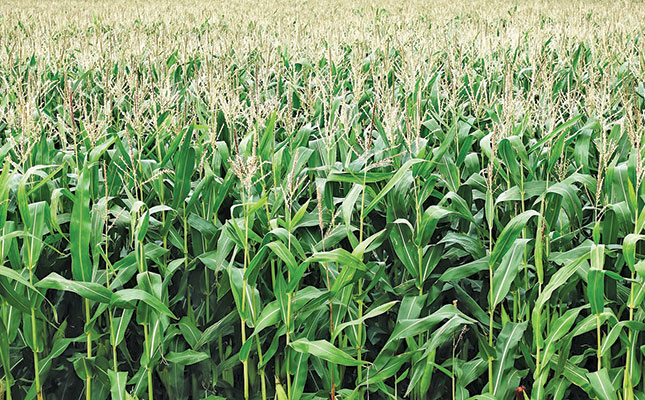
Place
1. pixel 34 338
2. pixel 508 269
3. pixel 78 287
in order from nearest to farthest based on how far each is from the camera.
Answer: pixel 78 287 < pixel 508 269 < pixel 34 338

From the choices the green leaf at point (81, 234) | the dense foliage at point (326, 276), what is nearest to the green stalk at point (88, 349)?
the dense foliage at point (326, 276)

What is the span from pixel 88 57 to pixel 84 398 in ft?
12.9

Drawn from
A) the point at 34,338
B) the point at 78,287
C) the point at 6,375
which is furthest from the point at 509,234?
the point at 6,375

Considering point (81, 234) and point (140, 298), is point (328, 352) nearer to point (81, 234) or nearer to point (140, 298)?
point (140, 298)

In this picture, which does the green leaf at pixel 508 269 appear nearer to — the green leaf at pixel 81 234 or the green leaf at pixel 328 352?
the green leaf at pixel 328 352

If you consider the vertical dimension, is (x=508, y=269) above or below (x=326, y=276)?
above

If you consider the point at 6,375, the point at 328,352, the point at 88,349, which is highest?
the point at 328,352

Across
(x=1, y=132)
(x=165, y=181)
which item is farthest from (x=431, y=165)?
(x=1, y=132)

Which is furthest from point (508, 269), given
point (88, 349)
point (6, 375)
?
point (6, 375)

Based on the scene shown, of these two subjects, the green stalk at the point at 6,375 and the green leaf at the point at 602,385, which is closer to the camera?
the green leaf at the point at 602,385

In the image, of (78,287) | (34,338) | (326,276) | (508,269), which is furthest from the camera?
(326,276)

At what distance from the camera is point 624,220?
2451 millimetres

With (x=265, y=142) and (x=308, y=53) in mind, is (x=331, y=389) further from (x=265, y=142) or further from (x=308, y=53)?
(x=308, y=53)

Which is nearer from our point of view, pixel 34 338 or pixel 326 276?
pixel 34 338
